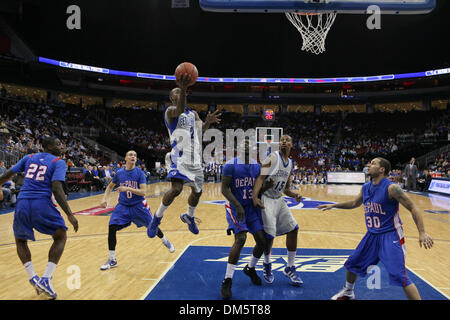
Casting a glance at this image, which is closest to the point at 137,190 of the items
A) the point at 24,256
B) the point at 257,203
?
the point at 24,256

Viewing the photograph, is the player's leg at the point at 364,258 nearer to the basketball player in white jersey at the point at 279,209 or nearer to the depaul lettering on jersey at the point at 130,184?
the basketball player in white jersey at the point at 279,209

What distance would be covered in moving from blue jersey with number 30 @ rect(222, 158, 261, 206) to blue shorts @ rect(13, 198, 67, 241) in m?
2.10

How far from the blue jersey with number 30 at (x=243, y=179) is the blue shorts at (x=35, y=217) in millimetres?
2103

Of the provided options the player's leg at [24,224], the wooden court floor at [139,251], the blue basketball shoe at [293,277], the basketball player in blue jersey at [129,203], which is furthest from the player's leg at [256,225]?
the player's leg at [24,224]

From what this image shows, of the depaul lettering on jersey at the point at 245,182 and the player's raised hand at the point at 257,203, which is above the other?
the depaul lettering on jersey at the point at 245,182

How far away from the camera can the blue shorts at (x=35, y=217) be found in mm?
3629

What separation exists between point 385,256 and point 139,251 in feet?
13.6

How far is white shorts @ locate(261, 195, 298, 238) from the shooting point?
4176mm

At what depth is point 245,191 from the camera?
13.4 feet

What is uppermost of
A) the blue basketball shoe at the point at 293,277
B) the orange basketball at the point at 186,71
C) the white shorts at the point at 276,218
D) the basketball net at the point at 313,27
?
the basketball net at the point at 313,27

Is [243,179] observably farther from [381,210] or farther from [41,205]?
[41,205]

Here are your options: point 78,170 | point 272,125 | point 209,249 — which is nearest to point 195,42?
point 272,125
